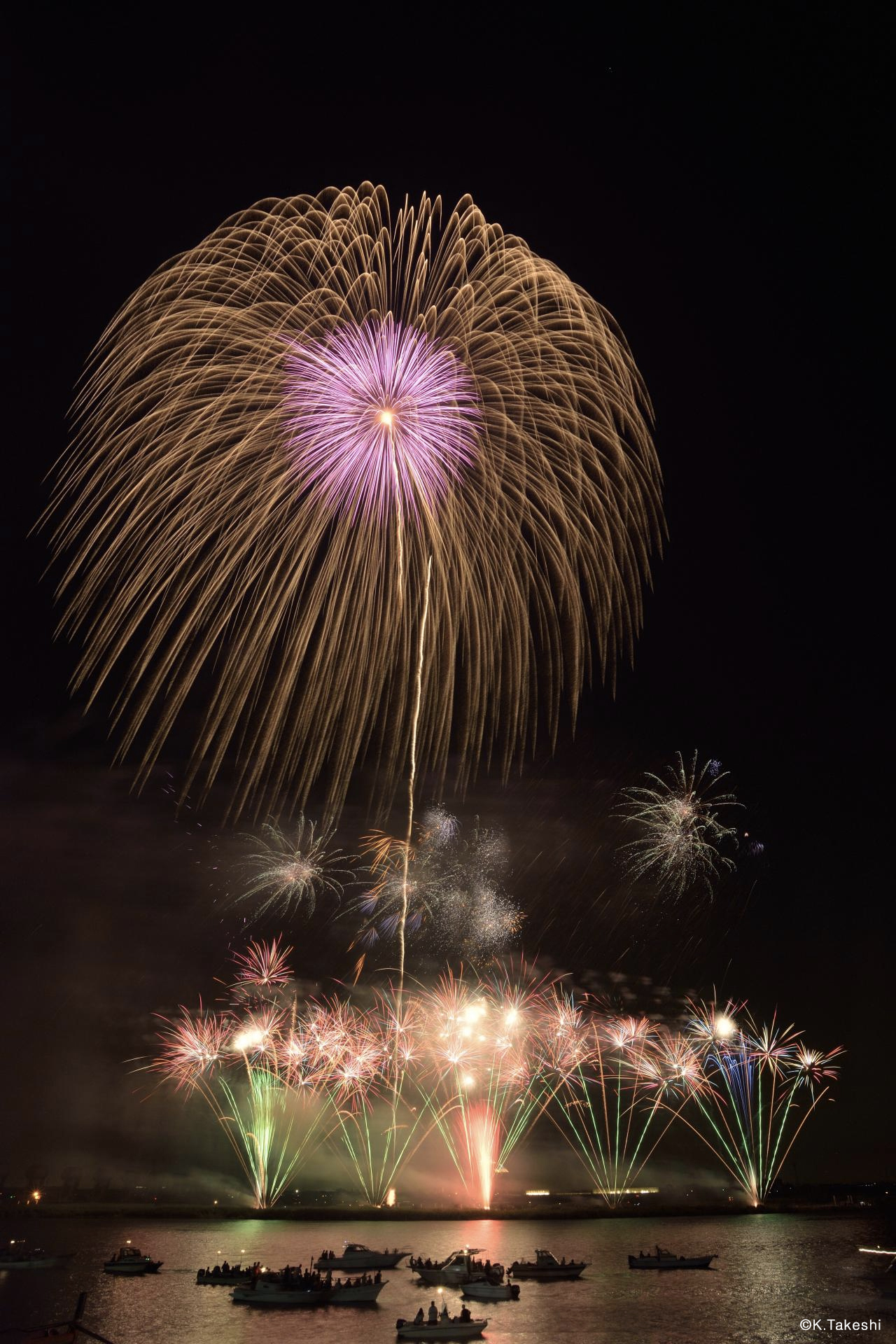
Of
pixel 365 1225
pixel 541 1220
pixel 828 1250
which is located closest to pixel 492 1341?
pixel 828 1250

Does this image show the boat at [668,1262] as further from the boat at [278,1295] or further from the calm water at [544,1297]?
the boat at [278,1295]

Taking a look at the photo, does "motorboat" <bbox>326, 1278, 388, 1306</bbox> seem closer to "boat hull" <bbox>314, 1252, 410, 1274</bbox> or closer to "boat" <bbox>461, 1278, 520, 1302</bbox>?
"boat" <bbox>461, 1278, 520, 1302</bbox>

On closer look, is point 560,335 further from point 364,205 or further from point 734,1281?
point 734,1281

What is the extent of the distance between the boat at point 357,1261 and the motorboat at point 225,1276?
678 cm

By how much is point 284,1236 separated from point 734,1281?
2437 inches

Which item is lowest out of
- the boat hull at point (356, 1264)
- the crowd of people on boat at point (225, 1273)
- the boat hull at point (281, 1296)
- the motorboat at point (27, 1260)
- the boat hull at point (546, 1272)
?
the boat hull at point (281, 1296)

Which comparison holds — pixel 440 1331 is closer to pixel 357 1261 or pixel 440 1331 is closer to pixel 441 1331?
pixel 441 1331

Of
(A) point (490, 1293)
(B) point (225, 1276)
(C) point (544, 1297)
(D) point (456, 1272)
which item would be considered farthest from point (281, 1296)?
(C) point (544, 1297)

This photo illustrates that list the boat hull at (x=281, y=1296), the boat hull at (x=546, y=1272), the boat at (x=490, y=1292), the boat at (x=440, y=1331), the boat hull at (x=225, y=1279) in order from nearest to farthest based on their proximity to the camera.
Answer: the boat at (x=440, y=1331) → the boat hull at (x=281, y=1296) → the boat at (x=490, y=1292) → the boat hull at (x=225, y=1279) → the boat hull at (x=546, y=1272)

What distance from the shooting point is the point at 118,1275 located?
65062 millimetres

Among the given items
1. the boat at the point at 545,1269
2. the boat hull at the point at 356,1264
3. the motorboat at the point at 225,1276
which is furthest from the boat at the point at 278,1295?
the boat at the point at 545,1269

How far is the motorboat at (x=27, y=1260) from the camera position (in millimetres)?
68875

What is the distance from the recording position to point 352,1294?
50.8 meters

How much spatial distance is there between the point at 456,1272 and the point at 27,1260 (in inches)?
1303
